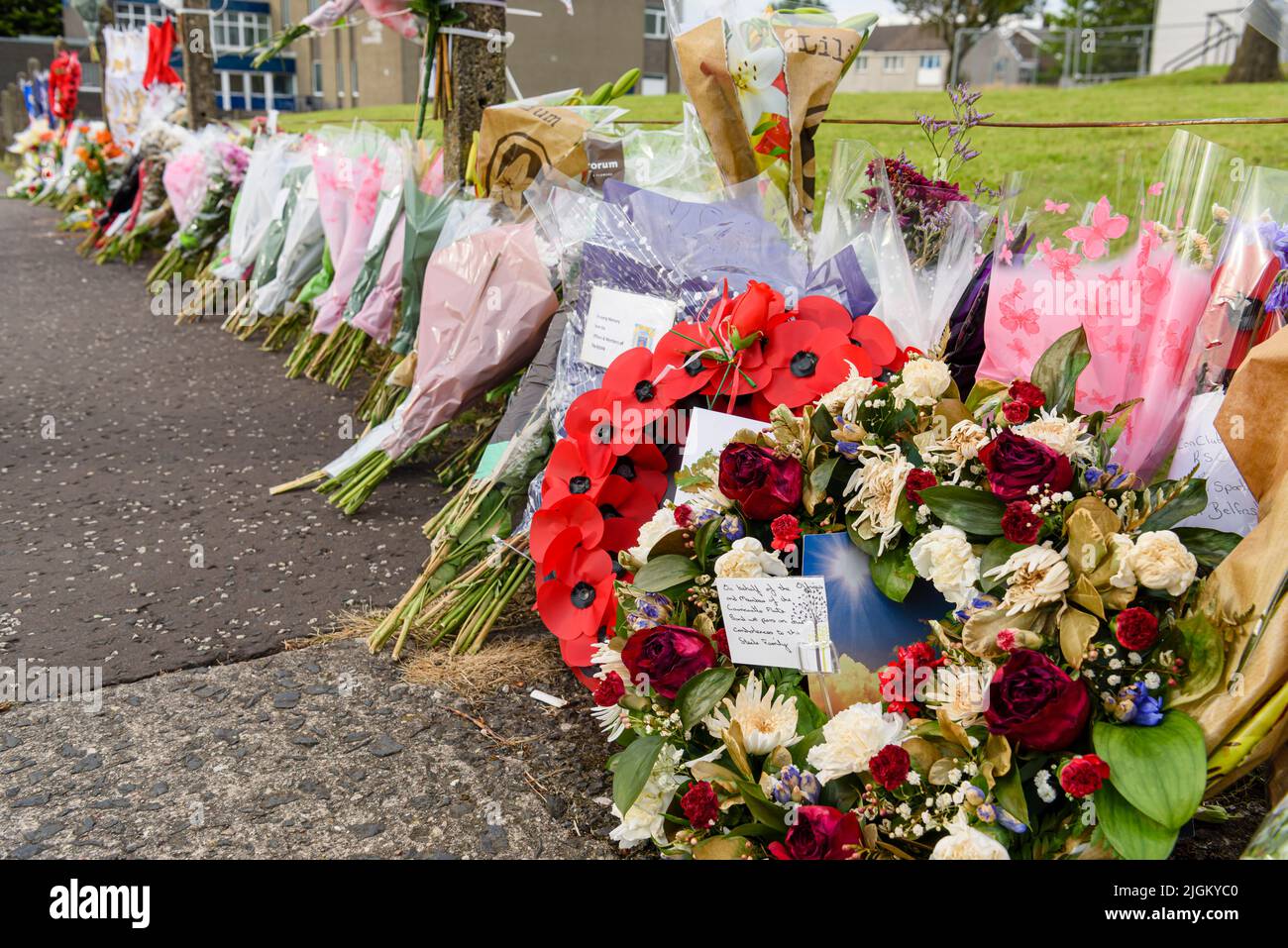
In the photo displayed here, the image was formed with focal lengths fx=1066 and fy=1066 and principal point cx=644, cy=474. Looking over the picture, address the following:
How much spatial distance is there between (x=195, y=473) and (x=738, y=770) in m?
2.85

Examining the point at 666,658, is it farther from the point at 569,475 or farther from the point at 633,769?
the point at 569,475

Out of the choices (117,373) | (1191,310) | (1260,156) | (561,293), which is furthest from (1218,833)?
(1260,156)

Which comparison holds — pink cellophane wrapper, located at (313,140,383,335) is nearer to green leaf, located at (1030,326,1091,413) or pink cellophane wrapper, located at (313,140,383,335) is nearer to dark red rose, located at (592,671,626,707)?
dark red rose, located at (592,671,626,707)

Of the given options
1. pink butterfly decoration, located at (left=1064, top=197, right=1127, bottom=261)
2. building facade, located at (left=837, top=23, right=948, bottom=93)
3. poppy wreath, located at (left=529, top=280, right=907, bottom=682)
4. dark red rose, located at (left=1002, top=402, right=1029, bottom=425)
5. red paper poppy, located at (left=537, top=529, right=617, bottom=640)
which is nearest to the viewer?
dark red rose, located at (left=1002, top=402, right=1029, bottom=425)

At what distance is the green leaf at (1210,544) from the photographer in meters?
1.62

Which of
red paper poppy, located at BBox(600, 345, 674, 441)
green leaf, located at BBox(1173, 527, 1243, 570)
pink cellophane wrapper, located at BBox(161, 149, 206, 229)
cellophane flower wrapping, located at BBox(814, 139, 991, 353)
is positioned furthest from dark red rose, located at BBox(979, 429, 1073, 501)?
pink cellophane wrapper, located at BBox(161, 149, 206, 229)

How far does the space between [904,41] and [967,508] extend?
60.2 meters

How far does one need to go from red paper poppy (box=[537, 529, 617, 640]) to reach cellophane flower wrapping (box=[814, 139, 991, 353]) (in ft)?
2.63

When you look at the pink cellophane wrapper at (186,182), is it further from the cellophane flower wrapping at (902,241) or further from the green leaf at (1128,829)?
the green leaf at (1128,829)

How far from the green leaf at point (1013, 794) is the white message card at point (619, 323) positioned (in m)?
1.27

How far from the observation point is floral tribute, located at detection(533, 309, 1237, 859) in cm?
144

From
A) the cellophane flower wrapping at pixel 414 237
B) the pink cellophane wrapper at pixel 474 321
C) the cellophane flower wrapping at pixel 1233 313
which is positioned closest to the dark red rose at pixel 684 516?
the cellophane flower wrapping at pixel 1233 313

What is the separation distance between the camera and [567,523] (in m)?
2.34

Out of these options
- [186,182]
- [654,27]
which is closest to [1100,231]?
[186,182]
